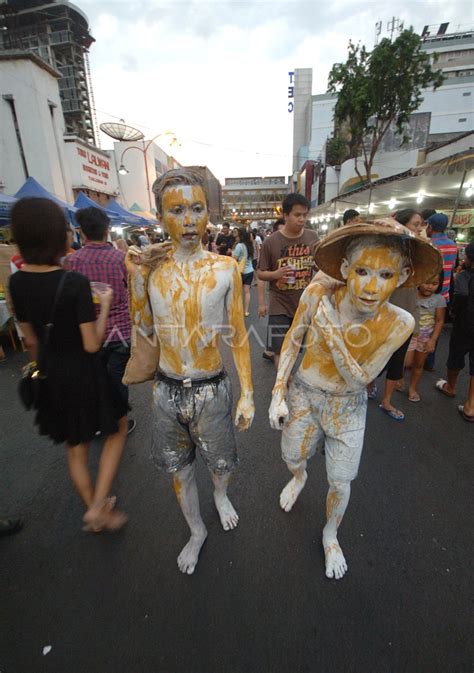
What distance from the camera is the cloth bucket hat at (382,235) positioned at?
1.14 metres

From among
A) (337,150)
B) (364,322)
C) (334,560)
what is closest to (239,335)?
(364,322)

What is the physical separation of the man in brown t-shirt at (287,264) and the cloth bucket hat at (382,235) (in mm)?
1559

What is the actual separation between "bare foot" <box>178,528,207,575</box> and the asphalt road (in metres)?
0.05

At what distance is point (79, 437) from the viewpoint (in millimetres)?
1761

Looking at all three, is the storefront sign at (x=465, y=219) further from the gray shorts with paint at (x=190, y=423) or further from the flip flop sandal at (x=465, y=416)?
the gray shorts with paint at (x=190, y=423)

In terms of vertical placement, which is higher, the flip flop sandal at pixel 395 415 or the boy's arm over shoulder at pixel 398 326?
the boy's arm over shoulder at pixel 398 326

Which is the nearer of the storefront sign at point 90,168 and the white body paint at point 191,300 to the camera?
the white body paint at point 191,300

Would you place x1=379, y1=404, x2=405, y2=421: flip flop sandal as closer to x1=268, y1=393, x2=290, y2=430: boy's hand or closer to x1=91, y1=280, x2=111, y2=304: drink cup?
x1=268, y1=393, x2=290, y2=430: boy's hand

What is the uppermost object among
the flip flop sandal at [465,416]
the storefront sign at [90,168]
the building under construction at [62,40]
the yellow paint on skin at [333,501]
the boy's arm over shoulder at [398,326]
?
the building under construction at [62,40]

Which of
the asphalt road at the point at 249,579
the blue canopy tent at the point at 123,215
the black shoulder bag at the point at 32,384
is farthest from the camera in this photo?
the blue canopy tent at the point at 123,215

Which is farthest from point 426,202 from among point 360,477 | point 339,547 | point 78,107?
point 78,107

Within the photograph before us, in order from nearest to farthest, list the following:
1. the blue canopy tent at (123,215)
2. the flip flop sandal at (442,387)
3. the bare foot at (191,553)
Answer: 1. the bare foot at (191,553)
2. the flip flop sandal at (442,387)
3. the blue canopy tent at (123,215)

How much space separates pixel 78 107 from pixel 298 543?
55.3m

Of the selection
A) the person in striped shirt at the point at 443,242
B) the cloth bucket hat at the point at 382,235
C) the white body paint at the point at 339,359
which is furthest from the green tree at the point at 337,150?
the white body paint at the point at 339,359
